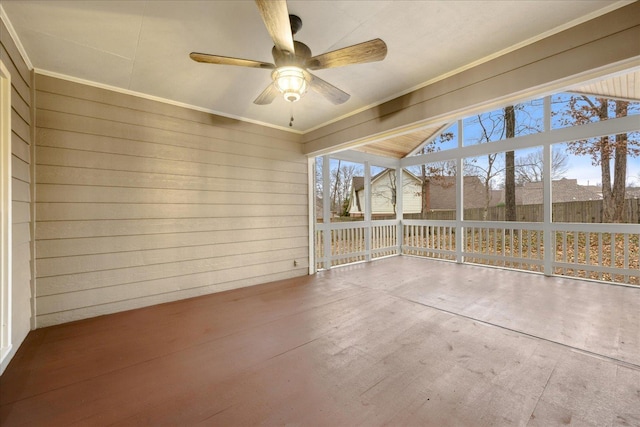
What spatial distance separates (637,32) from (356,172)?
14.2 ft

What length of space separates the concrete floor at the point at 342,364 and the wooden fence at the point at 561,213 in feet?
5.97

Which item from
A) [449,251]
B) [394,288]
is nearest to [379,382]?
[394,288]

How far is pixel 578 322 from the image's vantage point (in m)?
2.55

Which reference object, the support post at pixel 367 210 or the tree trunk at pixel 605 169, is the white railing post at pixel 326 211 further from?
the tree trunk at pixel 605 169

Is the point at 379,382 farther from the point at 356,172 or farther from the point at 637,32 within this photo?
the point at 356,172

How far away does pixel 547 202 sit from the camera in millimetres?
4305

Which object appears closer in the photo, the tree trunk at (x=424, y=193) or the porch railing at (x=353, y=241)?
the porch railing at (x=353, y=241)

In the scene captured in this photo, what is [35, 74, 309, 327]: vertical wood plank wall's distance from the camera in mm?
2619

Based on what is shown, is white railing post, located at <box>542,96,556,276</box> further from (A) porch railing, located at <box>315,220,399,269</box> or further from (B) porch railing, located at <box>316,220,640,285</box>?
(A) porch railing, located at <box>315,220,399,269</box>

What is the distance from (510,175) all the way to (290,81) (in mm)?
6053

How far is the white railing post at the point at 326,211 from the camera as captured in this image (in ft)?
16.5

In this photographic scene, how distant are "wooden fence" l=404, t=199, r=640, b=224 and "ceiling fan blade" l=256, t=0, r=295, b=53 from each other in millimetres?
5416

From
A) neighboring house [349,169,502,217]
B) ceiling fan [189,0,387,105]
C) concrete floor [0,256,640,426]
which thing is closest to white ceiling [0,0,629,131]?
ceiling fan [189,0,387,105]

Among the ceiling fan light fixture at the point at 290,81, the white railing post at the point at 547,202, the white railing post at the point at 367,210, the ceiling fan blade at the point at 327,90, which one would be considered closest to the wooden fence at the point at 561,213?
the white railing post at the point at 547,202
